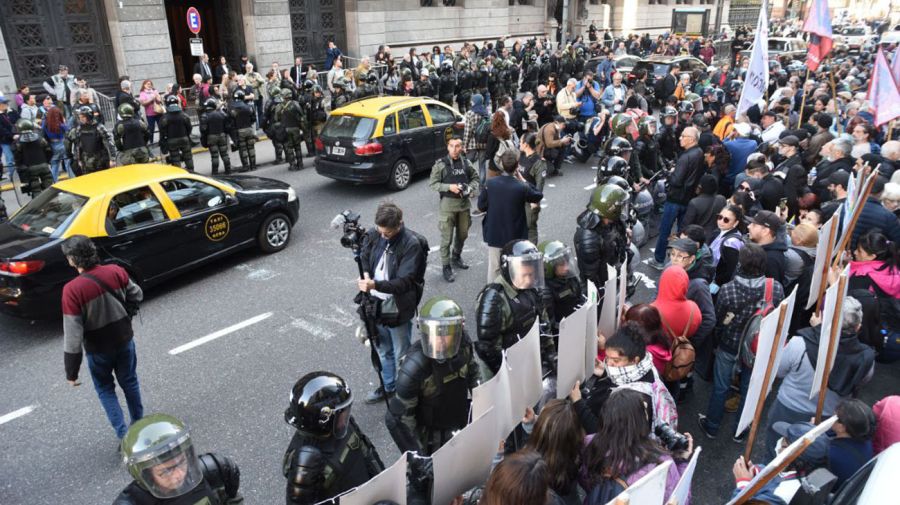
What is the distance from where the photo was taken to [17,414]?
5156mm

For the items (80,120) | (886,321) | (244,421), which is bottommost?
(244,421)

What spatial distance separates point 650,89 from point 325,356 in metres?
16.2

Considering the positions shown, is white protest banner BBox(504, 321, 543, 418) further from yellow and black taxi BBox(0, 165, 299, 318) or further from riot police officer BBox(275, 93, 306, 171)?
riot police officer BBox(275, 93, 306, 171)

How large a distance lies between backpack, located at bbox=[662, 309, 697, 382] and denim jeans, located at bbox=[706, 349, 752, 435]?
478mm

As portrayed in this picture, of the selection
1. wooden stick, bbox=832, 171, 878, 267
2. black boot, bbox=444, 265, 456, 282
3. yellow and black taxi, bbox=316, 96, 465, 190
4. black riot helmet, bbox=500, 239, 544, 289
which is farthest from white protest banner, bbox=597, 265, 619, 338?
yellow and black taxi, bbox=316, 96, 465, 190

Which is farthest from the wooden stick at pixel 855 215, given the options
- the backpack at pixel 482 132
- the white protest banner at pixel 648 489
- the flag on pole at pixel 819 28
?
the flag on pole at pixel 819 28

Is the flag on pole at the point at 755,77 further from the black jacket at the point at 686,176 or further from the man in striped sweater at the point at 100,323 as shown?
the man in striped sweater at the point at 100,323

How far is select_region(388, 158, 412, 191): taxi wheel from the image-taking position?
10758 millimetres

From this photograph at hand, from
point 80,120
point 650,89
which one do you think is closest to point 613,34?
point 650,89

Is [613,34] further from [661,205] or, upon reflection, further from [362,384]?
[362,384]

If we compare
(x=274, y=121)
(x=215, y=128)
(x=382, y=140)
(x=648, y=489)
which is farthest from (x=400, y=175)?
(x=648, y=489)

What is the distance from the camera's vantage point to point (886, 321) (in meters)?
4.88

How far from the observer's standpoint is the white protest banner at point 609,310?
411cm

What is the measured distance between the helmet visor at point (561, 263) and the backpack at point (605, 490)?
6.03ft
